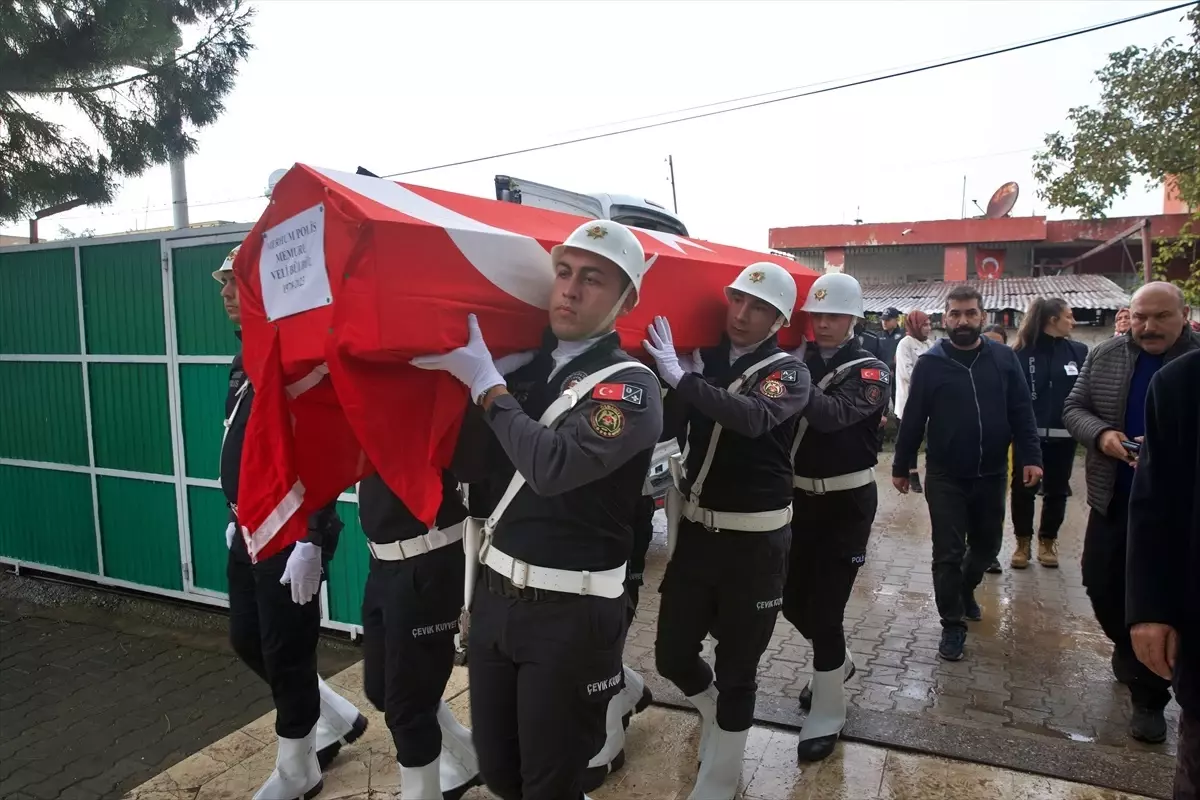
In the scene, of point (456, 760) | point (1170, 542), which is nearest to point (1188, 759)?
point (1170, 542)

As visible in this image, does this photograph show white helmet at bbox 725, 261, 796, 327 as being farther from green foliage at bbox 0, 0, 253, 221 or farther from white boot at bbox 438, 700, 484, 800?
green foliage at bbox 0, 0, 253, 221

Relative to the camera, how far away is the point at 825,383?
354 cm

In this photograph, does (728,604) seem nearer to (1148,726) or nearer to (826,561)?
(826,561)

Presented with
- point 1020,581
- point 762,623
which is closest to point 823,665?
point 762,623

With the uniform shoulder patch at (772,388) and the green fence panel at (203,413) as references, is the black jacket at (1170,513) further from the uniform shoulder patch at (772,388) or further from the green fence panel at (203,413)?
the green fence panel at (203,413)

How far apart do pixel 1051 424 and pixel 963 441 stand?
2126 millimetres

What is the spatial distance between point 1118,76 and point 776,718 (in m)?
12.5

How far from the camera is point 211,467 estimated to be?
5234 mm

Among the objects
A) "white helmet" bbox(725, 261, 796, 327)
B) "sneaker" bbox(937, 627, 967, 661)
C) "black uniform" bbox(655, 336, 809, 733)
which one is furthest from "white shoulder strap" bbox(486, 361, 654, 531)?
"sneaker" bbox(937, 627, 967, 661)

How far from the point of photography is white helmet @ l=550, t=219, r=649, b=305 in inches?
83.4

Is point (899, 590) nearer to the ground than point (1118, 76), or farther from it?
nearer to the ground

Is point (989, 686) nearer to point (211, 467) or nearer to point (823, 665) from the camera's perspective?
point (823, 665)

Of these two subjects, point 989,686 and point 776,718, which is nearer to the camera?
point 776,718

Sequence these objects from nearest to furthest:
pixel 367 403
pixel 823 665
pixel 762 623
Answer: pixel 367 403 → pixel 762 623 → pixel 823 665
